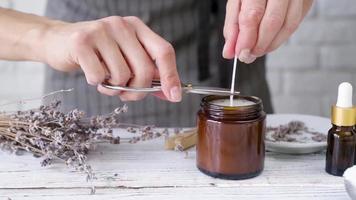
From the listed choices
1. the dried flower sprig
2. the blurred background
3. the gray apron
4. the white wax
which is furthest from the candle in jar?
the blurred background

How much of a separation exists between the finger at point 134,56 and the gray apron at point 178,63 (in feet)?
1.01

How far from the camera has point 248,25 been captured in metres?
0.62

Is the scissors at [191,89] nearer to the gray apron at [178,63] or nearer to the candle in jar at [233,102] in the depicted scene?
the candle in jar at [233,102]

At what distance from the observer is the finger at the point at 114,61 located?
0.63m

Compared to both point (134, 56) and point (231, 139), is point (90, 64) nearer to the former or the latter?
point (134, 56)

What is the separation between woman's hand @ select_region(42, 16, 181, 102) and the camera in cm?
62

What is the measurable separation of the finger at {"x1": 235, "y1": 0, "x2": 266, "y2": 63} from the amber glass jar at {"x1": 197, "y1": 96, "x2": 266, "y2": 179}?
66 millimetres

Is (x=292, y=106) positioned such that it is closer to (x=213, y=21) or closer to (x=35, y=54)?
(x=213, y=21)

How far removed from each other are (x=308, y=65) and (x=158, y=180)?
2.74ft

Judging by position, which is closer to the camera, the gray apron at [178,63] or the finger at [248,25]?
the finger at [248,25]

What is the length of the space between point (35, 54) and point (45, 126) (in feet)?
0.47

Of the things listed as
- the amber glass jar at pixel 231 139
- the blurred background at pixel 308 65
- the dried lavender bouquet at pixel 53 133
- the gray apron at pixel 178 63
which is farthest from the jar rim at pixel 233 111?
the blurred background at pixel 308 65

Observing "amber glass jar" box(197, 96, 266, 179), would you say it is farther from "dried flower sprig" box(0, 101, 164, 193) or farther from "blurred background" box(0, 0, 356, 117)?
"blurred background" box(0, 0, 356, 117)

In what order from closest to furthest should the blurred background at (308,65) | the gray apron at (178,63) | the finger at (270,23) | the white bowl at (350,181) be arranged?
1. the white bowl at (350,181)
2. the finger at (270,23)
3. the gray apron at (178,63)
4. the blurred background at (308,65)
